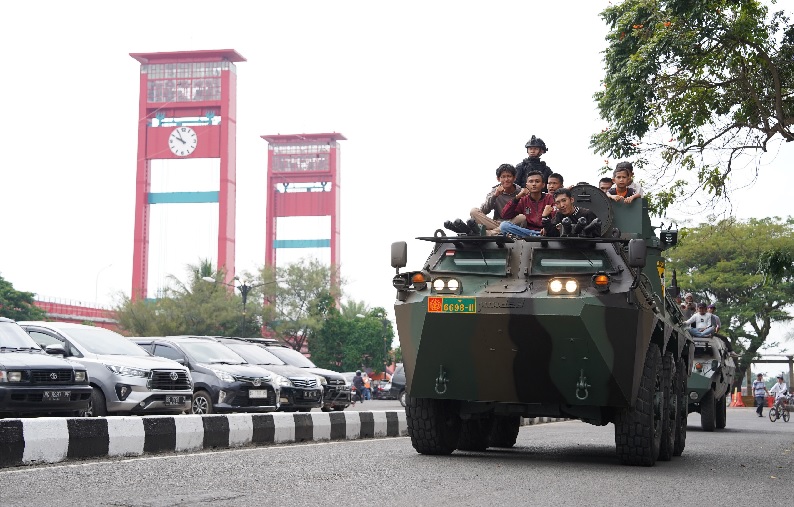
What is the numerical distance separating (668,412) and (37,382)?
679cm

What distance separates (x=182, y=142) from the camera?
93.5 metres

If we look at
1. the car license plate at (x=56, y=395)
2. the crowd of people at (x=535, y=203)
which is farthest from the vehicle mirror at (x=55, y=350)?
the crowd of people at (x=535, y=203)

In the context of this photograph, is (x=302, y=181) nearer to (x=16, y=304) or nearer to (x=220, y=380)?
(x=16, y=304)

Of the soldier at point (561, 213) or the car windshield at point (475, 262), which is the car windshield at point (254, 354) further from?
the car windshield at point (475, 262)

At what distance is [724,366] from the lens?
20.4 metres

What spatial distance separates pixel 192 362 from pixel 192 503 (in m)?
12.8

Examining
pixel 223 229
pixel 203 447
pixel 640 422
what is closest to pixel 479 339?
pixel 640 422

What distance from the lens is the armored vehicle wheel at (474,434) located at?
12188 millimetres

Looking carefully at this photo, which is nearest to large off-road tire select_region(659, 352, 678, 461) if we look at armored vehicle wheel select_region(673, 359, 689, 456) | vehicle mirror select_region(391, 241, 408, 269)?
armored vehicle wheel select_region(673, 359, 689, 456)

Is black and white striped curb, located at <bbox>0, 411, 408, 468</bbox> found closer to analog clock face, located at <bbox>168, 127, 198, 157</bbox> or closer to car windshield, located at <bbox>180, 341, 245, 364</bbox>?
car windshield, located at <bbox>180, 341, 245, 364</bbox>

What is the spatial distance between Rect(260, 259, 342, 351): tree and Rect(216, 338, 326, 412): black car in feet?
186

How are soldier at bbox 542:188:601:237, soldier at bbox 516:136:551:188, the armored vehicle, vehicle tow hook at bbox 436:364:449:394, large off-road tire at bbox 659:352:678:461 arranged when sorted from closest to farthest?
vehicle tow hook at bbox 436:364:449:394, soldier at bbox 542:188:601:237, large off-road tire at bbox 659:352:678:461, soldier at bbox 516:136:551:188, the armored vehicle

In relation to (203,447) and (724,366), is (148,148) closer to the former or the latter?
(724,366)

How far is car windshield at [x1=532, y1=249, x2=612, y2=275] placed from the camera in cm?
1038
